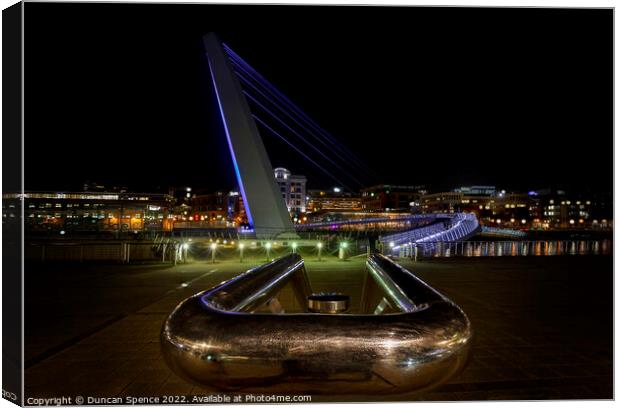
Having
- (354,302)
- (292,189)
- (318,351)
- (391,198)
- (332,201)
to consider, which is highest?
(292,189)

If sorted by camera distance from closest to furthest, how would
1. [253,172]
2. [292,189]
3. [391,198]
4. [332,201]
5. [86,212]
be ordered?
[253,172] → [86,212] → [292,189] → [332,201] → [391,198]

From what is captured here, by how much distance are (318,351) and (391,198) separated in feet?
460

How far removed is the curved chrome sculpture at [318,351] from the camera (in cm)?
58

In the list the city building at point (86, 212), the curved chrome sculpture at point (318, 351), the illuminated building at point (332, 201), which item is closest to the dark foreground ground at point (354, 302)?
the curved chrome sculpture at point (318, 351)

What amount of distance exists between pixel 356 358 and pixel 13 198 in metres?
2.30

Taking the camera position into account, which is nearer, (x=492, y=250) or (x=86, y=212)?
(x=492, y=250)

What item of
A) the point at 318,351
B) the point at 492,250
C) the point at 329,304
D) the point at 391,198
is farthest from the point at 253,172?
the point at 391,198

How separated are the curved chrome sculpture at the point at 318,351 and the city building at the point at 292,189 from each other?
101025 millimetres

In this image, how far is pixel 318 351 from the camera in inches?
22.8

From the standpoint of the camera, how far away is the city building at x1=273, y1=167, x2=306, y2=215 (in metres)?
102

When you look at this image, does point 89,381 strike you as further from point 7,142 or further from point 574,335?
point 574,335

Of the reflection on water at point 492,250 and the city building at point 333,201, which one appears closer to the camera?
the reflection on water at point 492,250

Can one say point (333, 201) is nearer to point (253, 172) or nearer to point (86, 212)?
point (86, 212)

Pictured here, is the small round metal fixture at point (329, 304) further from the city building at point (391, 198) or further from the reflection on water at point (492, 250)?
the city building at point (391, 198)
